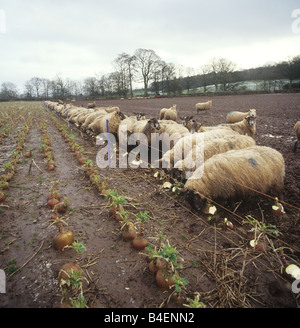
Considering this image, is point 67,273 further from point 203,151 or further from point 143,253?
point 203,151

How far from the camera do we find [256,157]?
4.45 metres

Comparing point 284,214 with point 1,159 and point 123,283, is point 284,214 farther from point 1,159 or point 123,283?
point 1,159

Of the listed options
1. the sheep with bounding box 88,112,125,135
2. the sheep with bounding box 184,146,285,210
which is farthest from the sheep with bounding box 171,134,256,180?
the sheep with bounding box 88,112,125,135

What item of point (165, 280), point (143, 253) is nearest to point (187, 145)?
point (143, 253)

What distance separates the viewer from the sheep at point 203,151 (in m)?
5.22

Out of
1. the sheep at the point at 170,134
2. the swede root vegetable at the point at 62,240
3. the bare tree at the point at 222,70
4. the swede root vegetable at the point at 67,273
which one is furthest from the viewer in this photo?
the bare tree at the point at 222,70

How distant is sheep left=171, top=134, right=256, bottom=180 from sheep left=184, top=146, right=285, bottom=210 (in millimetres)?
698

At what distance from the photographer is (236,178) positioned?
421cm

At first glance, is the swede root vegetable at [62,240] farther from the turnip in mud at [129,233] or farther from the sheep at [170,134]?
the sheep at [170,134]

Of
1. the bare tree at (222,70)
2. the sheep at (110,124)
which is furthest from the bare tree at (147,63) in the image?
the sheep at (110,124)

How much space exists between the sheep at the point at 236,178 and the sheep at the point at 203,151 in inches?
27.5

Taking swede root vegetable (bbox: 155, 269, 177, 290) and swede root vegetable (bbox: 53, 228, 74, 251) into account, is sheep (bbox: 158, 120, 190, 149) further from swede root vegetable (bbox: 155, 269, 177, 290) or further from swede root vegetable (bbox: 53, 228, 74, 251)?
swede root vegetable (bbox: 155, 269, 177, 290)

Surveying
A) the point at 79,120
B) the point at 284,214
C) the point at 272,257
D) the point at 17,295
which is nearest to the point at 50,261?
the point at 17,295
